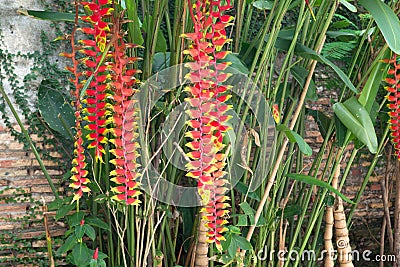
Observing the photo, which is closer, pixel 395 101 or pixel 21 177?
pixel 395 101

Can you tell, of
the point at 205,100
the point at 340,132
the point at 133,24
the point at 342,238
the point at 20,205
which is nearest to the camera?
the point at 205,100

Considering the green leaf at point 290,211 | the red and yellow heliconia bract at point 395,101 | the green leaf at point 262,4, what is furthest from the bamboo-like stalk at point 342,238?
the green leaf at point 262,4

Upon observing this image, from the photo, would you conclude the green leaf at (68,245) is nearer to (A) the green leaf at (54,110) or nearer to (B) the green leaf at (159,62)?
(A) the green leaf at (54,110)

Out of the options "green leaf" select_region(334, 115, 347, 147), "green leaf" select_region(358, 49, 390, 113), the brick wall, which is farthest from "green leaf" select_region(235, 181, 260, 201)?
the brick wall

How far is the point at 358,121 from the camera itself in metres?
1.38

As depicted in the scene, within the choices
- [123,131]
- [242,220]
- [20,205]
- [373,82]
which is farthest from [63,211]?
[373,82]

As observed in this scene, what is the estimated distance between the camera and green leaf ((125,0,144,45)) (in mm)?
1106

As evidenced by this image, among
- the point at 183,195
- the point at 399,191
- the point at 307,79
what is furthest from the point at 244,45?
the point at 399,191

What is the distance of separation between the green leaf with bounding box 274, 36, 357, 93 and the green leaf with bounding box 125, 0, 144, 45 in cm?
48

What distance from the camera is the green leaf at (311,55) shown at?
1.28 meters

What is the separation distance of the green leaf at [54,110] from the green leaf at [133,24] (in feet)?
1.50

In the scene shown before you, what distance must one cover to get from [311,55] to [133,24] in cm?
51

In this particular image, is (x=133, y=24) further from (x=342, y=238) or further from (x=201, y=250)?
(x=342, y=238)

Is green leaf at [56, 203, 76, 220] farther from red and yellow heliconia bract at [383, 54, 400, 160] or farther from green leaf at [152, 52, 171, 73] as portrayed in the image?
red and yellow heliconia bract at [383, 54, 400, 160]
